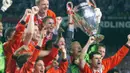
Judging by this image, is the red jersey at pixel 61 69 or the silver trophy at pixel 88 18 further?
the silver trophy at pixel 88 18

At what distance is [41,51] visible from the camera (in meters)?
8.13

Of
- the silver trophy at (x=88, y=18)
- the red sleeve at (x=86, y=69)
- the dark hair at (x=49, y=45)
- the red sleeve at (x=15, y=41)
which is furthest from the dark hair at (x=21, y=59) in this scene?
the silver trophy at (x=88, y=18)

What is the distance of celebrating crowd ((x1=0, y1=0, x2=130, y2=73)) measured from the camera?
7.54 meters

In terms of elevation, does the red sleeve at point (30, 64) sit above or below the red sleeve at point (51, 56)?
above

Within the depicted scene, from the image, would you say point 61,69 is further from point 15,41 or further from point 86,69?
point 15,41


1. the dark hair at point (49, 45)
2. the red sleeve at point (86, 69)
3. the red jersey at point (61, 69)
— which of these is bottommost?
the red sleeve at point (86, 69)

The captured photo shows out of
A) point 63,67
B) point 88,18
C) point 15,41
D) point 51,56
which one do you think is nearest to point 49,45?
point 51,56

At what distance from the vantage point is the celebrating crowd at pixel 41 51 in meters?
7.54

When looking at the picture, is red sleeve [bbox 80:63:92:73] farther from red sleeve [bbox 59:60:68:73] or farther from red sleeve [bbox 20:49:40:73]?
red sleeve [bbox 20:49:40:73]

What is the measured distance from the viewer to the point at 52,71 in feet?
27.7

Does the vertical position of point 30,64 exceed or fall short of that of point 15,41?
it falls short

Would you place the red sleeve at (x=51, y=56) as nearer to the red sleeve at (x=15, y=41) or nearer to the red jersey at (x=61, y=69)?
the red jersey at (x=61, y=69)

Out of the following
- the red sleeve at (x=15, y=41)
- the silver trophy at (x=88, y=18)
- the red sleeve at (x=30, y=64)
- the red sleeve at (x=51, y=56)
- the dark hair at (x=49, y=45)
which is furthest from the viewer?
the silver trophy at (x=88, y=18)

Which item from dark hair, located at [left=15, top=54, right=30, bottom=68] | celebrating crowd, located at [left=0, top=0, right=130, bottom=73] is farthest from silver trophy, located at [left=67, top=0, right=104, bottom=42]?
dark hair, located at [left=15, top=54, right=30, bottom=68]
